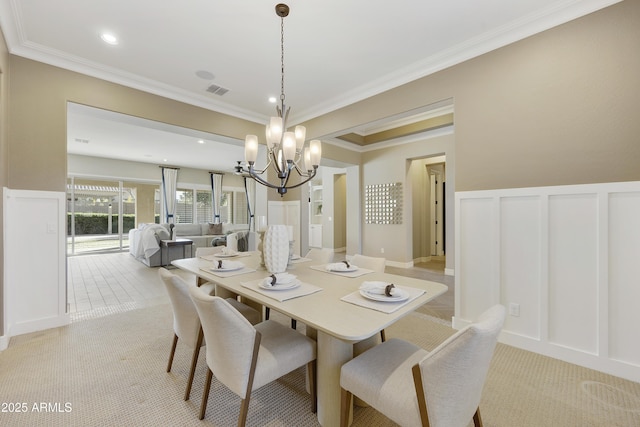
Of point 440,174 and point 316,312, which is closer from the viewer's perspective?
point 316,312

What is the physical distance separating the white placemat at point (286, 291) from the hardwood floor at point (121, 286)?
7.07 feet

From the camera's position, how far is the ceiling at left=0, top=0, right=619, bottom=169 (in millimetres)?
2115

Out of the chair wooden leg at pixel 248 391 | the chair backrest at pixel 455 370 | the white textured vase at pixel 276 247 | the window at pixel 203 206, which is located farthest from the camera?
the window at pixel 203 206

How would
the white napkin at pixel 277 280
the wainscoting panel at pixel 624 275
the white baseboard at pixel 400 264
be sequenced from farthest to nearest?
the white baseboard at pixel 400 264
the wainscoting panel at pixel 624 275
the white napkin at pixel 277 280

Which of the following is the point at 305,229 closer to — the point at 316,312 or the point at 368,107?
the point at 368,107

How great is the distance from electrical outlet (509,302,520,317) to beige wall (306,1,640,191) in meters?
1.08

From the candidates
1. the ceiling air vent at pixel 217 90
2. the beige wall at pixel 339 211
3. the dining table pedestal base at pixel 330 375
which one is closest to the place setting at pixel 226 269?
the dining table pedestal base at pixel 330 375

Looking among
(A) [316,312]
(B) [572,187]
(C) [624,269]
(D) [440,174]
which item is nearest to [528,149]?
(B) [572,187]

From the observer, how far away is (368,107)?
136 inches

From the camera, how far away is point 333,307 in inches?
53.3

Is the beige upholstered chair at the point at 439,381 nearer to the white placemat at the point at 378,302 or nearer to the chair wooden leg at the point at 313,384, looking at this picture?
the white placemat at the point at 378,302

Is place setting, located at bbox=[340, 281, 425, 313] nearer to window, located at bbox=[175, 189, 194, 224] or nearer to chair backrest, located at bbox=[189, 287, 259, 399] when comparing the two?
chair backrest, located at bbox=[189, 287, 259, 399]

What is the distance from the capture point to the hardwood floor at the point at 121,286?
3.31 m

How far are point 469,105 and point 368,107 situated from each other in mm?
1243
